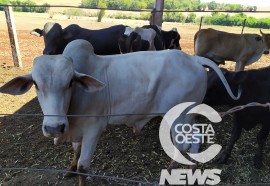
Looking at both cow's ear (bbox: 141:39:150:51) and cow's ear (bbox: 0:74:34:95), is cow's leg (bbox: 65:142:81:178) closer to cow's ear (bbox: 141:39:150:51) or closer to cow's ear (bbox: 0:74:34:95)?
cow's ear (bbox: 0:74:34:95)

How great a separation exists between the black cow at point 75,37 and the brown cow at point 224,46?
2453mm

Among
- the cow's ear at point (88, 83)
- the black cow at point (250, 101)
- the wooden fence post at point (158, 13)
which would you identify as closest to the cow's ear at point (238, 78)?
the black cow at point (250, 101)

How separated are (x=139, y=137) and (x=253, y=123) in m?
1.44

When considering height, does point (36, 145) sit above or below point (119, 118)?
below

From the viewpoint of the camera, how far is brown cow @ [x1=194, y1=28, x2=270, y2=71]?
741 cm

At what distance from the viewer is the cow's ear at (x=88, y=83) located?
241cm

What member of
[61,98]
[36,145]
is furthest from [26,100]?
[61,98]

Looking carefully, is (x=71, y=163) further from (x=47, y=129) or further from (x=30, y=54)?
(x=30, y=54)

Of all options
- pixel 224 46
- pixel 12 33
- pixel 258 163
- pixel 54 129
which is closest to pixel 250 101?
pixel 258 163

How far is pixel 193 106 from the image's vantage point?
3.09 meters

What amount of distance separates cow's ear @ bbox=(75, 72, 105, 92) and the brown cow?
5363 mm

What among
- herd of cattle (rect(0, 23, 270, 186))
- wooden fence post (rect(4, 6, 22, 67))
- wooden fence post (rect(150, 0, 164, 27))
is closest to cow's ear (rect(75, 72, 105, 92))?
herd of cattle (rect(0, 23, 270, 186))

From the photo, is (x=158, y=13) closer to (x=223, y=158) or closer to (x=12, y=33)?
(x=12, y=33)

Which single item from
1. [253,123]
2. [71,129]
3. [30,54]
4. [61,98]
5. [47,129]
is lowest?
[30,54]
